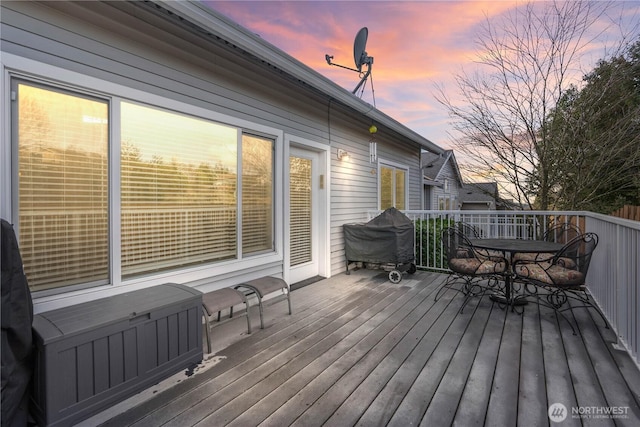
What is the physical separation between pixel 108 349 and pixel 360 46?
581cm

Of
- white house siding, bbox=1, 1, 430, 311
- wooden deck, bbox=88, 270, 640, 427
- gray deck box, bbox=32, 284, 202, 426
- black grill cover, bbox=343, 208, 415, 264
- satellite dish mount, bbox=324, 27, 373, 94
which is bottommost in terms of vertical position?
wooden deck, bbox=88, 270, 640, 427

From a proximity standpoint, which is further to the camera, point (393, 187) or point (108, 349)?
point (393, 187)

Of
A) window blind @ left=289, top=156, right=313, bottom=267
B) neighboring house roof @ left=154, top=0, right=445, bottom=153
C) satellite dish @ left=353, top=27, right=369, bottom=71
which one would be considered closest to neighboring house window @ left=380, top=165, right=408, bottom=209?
satellite dish @ left=353, top=27, right=369, bottom=71

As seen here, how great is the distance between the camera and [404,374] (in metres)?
2.22

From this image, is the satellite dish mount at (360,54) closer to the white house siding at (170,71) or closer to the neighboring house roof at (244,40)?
the white house siding at (170,71)

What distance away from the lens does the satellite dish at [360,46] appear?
5488 mm

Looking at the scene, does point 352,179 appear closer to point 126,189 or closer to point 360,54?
point 360,54

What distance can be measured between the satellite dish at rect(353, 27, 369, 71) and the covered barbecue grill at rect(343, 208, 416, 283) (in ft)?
9.78

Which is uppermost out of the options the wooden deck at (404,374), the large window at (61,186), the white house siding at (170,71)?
the white house siding at (170,71)

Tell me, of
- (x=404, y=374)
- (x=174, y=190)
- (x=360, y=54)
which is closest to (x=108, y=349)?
(x=174, y=190)

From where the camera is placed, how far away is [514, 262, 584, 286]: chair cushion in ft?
9.84

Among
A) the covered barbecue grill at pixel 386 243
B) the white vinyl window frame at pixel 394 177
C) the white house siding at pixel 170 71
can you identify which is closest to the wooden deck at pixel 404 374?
the white house siding at pixel 170 71

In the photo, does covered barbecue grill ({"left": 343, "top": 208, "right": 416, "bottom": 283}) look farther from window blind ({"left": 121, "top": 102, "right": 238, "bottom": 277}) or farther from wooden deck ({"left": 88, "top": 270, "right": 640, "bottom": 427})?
window blind ({"left": 121, "top": 102, "right": 238, "bottom": 277})

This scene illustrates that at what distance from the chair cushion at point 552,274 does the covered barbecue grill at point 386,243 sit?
5.57ft
